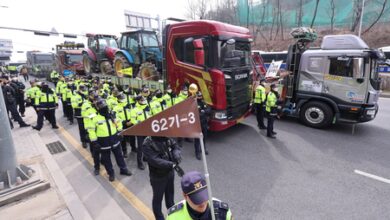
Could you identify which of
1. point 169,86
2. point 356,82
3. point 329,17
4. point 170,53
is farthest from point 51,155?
point 329,17

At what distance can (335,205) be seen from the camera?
11.8 ft

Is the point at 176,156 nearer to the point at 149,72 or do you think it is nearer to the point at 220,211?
the point at 220,211

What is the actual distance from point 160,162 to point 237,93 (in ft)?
12.9

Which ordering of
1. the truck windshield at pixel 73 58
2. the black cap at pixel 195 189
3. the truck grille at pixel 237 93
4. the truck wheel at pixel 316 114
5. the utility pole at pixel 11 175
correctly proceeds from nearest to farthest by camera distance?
1. the black cap at pixel 195 189
2. the utility pole at pixel 11 175
3. the truck grille at pixel 237 93
4. the truck wheel at pixel 316 114
5. the truck windshield at pixel 73 58

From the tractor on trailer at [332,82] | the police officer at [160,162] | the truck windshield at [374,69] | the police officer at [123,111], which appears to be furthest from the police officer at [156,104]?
the truck windshield at [374,69]

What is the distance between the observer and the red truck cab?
223 inches

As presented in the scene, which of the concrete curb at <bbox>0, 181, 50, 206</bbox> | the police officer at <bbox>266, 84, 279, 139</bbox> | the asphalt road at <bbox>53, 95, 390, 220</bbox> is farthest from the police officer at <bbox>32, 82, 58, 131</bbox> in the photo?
the police officer at <bbox>266, 84, 279, 139</bbox>

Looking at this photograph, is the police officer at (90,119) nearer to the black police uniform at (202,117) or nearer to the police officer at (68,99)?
the black police uniform at (202,117)

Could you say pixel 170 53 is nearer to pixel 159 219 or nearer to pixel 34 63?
pixel 159 219

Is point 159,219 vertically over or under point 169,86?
under

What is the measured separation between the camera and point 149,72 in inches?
351

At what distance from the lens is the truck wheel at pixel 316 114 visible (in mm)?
6832

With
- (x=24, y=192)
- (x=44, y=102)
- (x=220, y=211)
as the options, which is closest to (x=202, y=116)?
(x=220, y=211)

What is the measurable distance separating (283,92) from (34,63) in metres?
31.4
